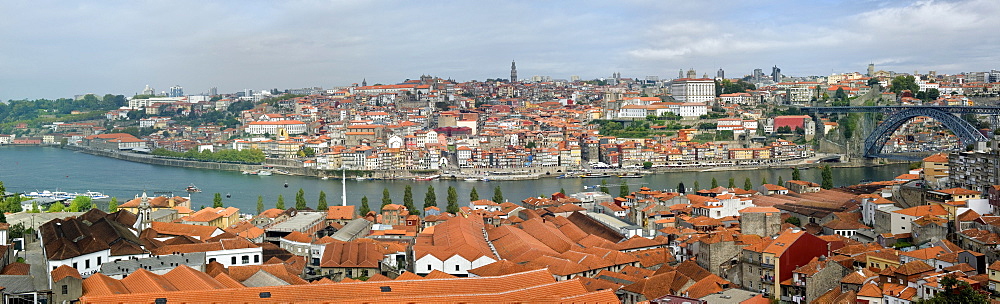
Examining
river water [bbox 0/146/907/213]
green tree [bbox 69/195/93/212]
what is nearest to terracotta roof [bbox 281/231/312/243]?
green tree [bbox 69/195/93/212]

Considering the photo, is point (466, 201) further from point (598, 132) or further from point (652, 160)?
point (598, 132)

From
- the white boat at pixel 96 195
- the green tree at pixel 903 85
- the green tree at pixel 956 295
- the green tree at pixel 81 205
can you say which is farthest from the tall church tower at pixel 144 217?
the green tree at pixel 903 85

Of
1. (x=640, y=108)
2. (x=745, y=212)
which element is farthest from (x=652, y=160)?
(x=745, y=212)

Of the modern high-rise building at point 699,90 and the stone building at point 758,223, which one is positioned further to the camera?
the modern high-rise building at point 699,90

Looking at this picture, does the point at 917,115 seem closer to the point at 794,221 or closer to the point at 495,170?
the point at 495,170

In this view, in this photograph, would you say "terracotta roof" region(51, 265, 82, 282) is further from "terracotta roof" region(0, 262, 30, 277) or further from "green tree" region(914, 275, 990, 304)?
"green tree" region(914, 275, 990, 304)

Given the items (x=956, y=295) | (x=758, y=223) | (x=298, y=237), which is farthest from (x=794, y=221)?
(x=298, y=237)

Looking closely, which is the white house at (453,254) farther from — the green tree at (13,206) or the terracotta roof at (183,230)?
the green tree at (13,206)
